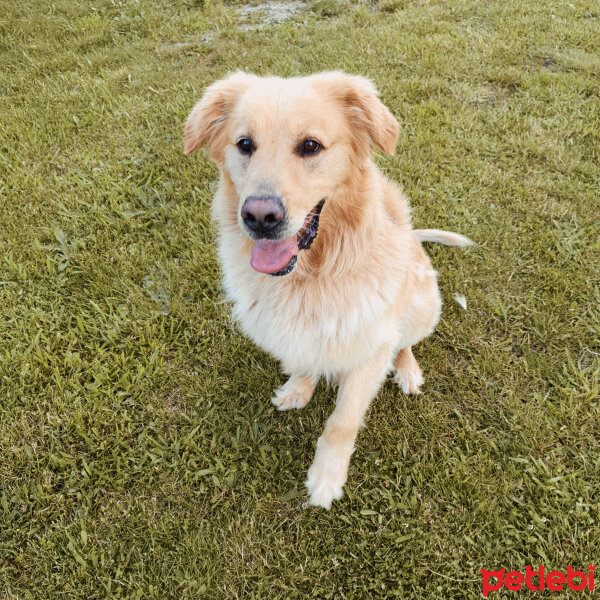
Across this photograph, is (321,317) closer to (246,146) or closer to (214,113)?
(246,146)

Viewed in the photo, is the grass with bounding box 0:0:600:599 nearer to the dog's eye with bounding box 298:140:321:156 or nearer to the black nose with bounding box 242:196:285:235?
the black nose with bounding box 242:196:285:235

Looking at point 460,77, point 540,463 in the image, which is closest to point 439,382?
point 540,463

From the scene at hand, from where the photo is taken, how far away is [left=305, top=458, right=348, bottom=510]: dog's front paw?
2.31m

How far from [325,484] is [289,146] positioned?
1762 millimetres

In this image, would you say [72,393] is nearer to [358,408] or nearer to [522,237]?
[358,408]

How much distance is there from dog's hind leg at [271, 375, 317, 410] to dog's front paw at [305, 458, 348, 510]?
1.49 ft

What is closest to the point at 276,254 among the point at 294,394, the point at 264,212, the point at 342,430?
the point at 264,212

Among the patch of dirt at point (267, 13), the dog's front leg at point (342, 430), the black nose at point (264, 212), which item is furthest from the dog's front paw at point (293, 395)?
the patch of dirt at point (267, 13)

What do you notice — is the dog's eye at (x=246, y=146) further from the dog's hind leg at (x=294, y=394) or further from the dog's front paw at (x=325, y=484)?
the dog's front paw at (x=325, y=484)

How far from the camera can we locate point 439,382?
9.21 ft

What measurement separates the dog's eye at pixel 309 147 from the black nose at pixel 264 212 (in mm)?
326

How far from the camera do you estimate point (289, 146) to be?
1853 mm

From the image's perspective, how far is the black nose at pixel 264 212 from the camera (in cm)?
168

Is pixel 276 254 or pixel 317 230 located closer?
pixel 276 254
